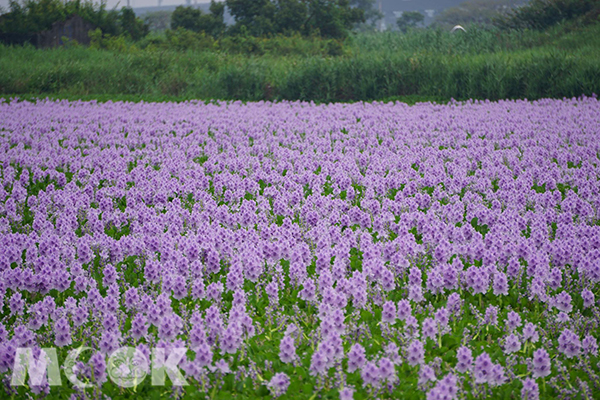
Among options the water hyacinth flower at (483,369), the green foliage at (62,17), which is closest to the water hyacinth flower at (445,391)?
the water hyacinth flower at (483,369)

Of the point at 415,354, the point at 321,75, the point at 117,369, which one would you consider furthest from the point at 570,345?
the point at 321,75

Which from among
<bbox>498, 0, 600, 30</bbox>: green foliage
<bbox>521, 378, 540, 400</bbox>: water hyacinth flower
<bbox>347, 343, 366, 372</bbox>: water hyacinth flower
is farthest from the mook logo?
A: <bbox>498, 0, 600, 30</bbox>: green foliage

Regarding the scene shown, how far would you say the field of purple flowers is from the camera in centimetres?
407

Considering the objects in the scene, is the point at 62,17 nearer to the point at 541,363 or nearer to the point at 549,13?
the point at 549,13

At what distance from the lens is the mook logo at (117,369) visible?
399cm

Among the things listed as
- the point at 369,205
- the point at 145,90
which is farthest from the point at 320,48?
the point at 369,205

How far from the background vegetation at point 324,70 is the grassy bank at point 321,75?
0.04 metres

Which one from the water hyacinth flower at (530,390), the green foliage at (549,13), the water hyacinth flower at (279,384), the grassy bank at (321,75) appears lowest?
the water hyacinth flower at (530,390)

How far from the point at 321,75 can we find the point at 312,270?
16.9 m

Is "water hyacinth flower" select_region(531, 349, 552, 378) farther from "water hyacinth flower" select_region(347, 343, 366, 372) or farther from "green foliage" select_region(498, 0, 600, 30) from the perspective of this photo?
"green foliage" select_region(498, 0, 600, 30)

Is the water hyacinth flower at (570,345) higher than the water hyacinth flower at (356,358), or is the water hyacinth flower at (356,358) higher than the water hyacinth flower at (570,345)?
the water hyacinth flower at (356,358)

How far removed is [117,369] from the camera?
13.6 feet

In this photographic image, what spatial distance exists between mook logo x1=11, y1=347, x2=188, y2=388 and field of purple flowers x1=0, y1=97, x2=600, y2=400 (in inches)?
1.9

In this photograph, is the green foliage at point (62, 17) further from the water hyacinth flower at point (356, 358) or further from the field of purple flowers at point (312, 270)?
the water hyacinth flower at point (356, 358)
